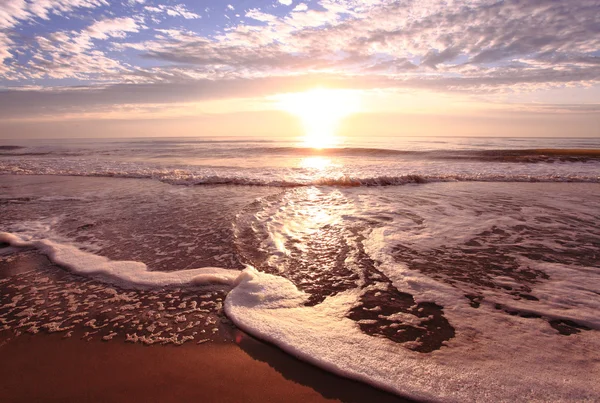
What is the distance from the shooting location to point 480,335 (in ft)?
9.68

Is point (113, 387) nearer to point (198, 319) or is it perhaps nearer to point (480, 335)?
point (198, 319)

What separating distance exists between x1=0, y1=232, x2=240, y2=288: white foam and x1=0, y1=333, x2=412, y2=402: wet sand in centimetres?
123

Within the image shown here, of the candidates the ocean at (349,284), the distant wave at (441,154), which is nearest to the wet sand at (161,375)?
the ocean at (349,284)

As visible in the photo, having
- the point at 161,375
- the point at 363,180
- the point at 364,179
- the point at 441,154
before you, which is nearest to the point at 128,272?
the point at 161,375

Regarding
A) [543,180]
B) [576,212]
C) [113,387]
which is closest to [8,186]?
[113,387]

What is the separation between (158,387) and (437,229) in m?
5.54

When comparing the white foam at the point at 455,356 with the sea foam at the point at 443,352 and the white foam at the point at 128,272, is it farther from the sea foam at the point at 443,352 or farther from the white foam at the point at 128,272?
the white foam at the point at 128,272

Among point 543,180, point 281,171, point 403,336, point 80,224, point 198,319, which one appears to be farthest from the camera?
point 281,171

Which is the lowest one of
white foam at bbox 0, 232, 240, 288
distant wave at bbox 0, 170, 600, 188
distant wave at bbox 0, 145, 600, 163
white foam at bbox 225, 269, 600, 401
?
white foam at bbox 225, 269, 600, 401

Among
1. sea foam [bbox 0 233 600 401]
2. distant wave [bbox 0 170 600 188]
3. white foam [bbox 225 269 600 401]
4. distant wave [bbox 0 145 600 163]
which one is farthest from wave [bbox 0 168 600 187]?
white foam [bbox 225 269 600 401]

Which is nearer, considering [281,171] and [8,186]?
[8,186]

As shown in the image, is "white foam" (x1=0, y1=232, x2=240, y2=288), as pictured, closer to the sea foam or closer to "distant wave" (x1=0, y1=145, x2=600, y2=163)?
the sea foam

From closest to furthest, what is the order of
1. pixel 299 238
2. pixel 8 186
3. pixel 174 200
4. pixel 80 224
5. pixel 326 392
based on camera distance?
pixel 326 392 < pixel 299 238 < pixel 80 224 < pixel 174 200 < pixel 8 186

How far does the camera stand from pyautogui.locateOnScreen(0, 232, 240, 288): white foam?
4.09 meters
